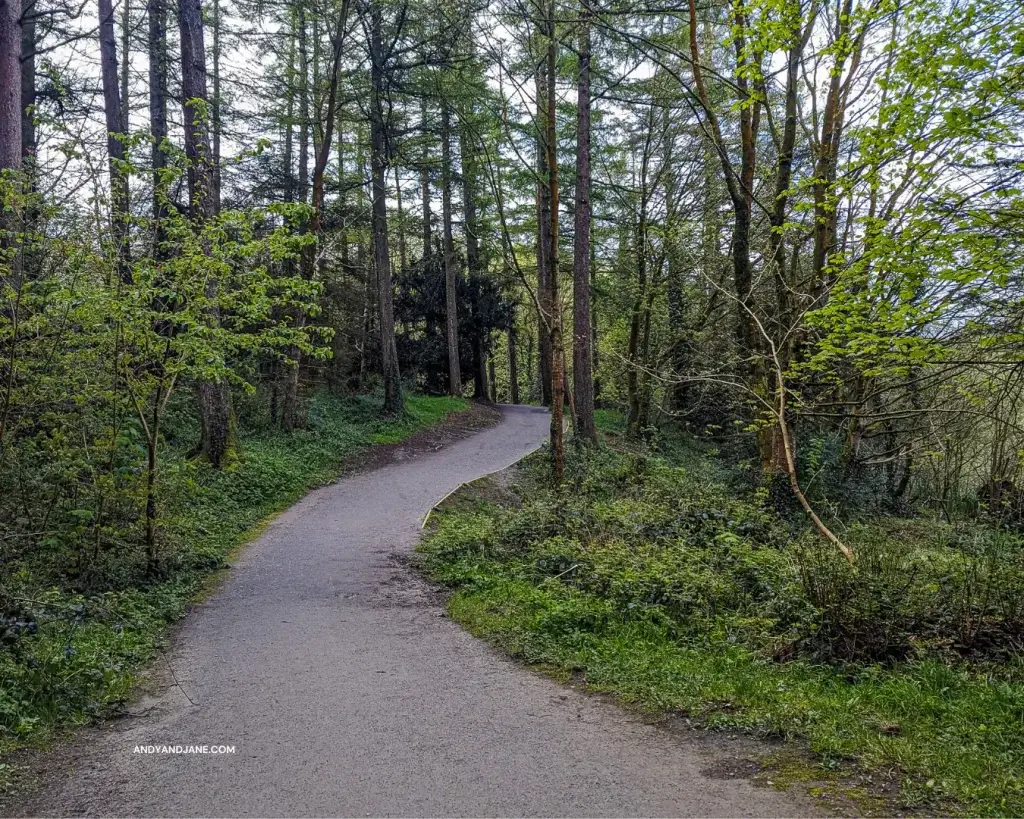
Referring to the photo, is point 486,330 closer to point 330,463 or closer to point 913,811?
point 330,463

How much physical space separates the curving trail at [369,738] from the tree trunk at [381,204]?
1312 centimetres

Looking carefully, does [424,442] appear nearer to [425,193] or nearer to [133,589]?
[133,589]

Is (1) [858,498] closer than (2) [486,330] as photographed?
Yes

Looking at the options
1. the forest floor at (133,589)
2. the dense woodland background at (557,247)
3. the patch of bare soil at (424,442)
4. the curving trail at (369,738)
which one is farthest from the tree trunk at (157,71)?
the curving trail at (369,738)

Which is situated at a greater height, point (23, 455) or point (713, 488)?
point (23, 455)

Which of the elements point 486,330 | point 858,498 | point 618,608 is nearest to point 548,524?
point 618,608

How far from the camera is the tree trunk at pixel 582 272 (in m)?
16.2

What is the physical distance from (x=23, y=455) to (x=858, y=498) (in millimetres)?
14017

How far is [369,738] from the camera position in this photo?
4.34 metres

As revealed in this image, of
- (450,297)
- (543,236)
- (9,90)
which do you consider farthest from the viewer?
(450,297)

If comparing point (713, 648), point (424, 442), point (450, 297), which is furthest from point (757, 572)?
point (450, 297)

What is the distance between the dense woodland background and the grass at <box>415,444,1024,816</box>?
106cm

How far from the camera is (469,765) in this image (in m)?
3.95

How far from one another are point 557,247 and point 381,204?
30.7 ft
